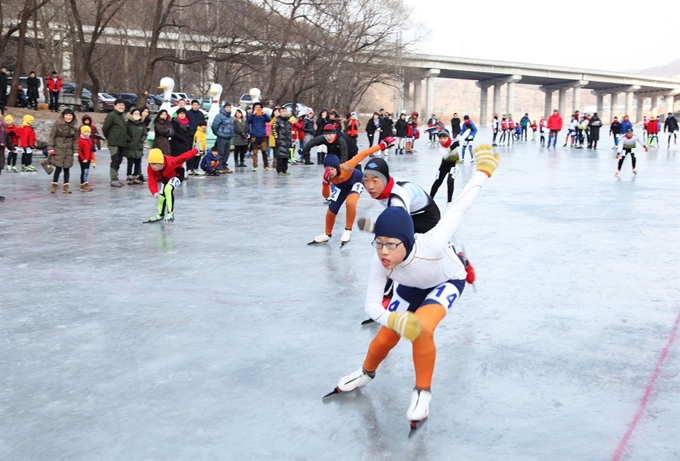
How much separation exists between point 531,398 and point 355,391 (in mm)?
988

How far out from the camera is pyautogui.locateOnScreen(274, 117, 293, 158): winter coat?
17312 mm

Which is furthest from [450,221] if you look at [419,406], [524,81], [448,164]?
[524,81]

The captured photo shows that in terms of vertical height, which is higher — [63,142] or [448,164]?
[63,142]

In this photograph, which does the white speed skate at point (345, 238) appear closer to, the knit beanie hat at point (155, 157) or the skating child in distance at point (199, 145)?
the knit beanie hat at point (155, 157)

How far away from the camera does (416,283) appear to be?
382 cm

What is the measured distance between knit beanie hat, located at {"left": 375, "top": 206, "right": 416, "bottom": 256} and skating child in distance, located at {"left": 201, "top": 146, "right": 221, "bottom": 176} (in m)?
13.5

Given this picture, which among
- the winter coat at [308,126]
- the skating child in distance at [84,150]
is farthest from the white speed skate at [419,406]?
the winter coat at [308,126]

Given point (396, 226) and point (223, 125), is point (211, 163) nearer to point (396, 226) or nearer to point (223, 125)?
point (223, 125)

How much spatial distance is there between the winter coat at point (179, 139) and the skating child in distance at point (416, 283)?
37.4 feet

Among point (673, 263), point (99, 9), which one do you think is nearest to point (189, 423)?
point (673, 263)

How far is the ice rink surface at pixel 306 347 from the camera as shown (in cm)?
342

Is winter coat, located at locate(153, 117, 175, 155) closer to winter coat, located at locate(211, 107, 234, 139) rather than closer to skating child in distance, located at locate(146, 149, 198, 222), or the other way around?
winter coat, located at locate(211, 107, 234, 139)

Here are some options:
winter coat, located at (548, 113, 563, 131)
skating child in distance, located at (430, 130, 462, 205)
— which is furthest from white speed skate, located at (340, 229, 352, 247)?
winter coat, located at (548, 113, 563, 131)

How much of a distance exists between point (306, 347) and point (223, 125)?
42.4 feet
